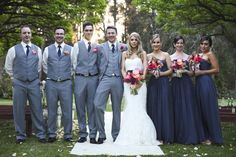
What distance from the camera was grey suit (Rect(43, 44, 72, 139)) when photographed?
8.23 metres

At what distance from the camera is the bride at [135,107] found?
8.09 metres

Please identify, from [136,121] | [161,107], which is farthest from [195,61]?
[136,121]

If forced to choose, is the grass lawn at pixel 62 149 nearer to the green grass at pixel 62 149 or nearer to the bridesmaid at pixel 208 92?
the green grass at pixel 62 149

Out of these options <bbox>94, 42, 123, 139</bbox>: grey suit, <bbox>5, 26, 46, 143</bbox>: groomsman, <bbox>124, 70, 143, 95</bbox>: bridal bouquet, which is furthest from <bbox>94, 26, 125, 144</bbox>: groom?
<bbox>5, 26, 46, 143</bbox>: groomsman

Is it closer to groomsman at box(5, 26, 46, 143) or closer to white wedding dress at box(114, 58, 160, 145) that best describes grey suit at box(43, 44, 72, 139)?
groomsman at box(5, 26, 46, 143)

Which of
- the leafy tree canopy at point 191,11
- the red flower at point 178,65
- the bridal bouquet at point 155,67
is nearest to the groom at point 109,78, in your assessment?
the bridal bouquet at point 155,67

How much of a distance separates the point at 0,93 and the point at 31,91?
23.3m

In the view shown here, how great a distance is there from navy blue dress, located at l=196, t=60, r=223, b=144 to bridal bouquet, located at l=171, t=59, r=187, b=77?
370 mm

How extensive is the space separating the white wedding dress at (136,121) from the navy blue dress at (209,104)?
1.07m

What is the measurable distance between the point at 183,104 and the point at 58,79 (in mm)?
2519

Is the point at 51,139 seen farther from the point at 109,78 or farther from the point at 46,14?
the point at 46,14

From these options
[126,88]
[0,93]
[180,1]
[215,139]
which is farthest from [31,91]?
[0,93]

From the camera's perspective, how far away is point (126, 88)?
8352 millimetres

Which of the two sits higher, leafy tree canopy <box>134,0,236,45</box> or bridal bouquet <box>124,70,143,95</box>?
leafy tree canopy <box>134,0,236,45</box>
